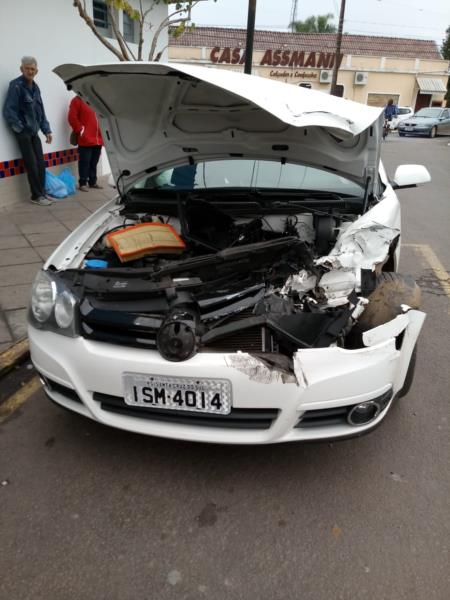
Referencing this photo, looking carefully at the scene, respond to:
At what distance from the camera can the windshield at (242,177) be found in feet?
11.7

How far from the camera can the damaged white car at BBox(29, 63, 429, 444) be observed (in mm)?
2070

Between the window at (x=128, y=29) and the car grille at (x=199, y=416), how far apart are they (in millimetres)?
9484

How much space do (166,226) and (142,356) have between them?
121 cm

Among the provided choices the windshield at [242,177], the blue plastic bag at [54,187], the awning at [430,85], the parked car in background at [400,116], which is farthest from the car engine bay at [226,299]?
the awning at [430,85]

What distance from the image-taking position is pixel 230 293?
241cm

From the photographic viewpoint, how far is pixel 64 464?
2.46 m

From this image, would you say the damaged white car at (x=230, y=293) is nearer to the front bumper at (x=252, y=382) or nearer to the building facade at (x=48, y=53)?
the front bumper at (x=252, y=382)

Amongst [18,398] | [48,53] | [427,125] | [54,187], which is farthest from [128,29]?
[427,125]

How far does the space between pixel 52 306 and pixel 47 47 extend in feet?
21.8

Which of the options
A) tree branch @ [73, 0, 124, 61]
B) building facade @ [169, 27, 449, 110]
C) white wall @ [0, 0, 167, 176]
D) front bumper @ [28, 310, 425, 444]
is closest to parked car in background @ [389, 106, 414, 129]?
building facade @ [169, 27, 449, 110]

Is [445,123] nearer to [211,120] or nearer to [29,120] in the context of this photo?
[29,120]

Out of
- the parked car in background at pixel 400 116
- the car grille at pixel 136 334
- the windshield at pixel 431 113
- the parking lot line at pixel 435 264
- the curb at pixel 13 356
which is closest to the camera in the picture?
the car grille at pixel 136 334

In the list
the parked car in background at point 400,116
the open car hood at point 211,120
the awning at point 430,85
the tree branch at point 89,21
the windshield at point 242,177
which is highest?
the tree branch at point 89,21

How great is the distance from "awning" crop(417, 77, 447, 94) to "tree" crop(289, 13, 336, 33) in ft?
59.9
